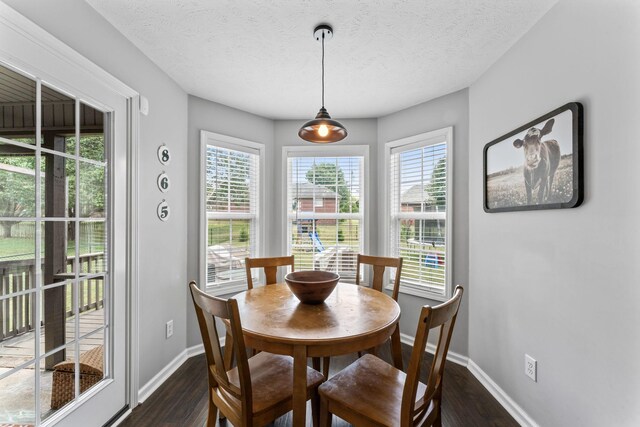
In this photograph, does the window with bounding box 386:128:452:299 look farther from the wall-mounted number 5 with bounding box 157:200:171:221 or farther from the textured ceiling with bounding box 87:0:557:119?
the wall-mounted number 5 with bounding box 157:200:171:221

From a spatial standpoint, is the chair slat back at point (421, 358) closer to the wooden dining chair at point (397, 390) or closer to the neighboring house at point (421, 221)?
the wooden dining chair at point (397, 390)

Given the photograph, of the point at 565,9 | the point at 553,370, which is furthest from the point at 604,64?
the point at 553,370

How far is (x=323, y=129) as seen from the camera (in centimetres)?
198

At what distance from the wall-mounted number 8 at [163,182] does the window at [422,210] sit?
7.42 ft

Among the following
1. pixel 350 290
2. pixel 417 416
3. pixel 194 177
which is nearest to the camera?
pixel 417 416

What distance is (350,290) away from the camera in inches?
90.1

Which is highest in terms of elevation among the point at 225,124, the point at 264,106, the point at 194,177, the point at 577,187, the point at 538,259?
the point at 264,106

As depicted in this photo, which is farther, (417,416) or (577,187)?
(577,187)

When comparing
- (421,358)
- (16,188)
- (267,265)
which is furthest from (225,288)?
(421,358)

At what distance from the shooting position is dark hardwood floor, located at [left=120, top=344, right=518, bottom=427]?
6.31ft

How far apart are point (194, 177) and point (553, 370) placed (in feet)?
10.2

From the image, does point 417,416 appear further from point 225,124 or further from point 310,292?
point 225,124

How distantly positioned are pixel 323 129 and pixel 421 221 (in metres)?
1.68

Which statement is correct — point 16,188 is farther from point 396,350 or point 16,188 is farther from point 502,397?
point 502,397
